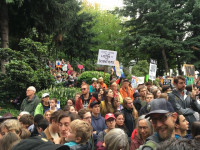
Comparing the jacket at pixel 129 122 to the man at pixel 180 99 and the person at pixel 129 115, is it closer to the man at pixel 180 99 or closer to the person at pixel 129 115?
the person at pixel 129 115

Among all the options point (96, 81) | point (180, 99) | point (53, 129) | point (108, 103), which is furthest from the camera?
point (96, 81)

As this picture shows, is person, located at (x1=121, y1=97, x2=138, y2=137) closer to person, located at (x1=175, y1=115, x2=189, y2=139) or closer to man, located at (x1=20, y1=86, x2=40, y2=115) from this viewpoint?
person, located at (x1=175, y1=115, x2=189, y2=139)

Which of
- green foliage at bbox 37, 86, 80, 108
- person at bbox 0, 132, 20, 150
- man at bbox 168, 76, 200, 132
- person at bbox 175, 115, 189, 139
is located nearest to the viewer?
person at bbox 0, 132, 20, 150

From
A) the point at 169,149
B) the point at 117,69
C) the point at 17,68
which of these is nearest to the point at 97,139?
the point at 169,149

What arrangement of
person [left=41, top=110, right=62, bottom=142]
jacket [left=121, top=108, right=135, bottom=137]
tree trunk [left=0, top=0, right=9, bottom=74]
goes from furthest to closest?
tree trunk [left=0, top=0, right=9, bottom=74] → jacket [left=121, top=108, right=135, bottom=137] → person [left=41, top=110, right=62, bottom=142]

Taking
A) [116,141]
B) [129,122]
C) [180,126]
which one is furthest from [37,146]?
[129,122]

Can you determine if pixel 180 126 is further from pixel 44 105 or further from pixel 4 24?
pixel 4 24

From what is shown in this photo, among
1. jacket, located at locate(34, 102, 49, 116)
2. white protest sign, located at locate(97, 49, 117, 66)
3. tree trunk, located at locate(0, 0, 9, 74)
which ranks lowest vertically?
jacket, located at locate(34, 102, 49, 116)

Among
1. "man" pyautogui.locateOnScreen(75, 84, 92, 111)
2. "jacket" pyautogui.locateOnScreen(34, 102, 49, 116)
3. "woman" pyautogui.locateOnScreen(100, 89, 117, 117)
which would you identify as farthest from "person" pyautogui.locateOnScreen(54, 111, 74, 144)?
"jacket" pyautogui.locateOnScreen(34, 102, 49, 116)

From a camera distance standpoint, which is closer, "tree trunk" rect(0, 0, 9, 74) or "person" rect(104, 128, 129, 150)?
"person" rect(104, 128, 129, 150)

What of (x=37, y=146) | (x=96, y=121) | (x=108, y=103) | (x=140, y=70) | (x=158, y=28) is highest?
(x=158, y=28)

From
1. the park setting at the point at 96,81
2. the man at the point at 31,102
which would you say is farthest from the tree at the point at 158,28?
the man at the point at 31,102

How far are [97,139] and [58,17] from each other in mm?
13187

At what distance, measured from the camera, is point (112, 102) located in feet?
21.2
